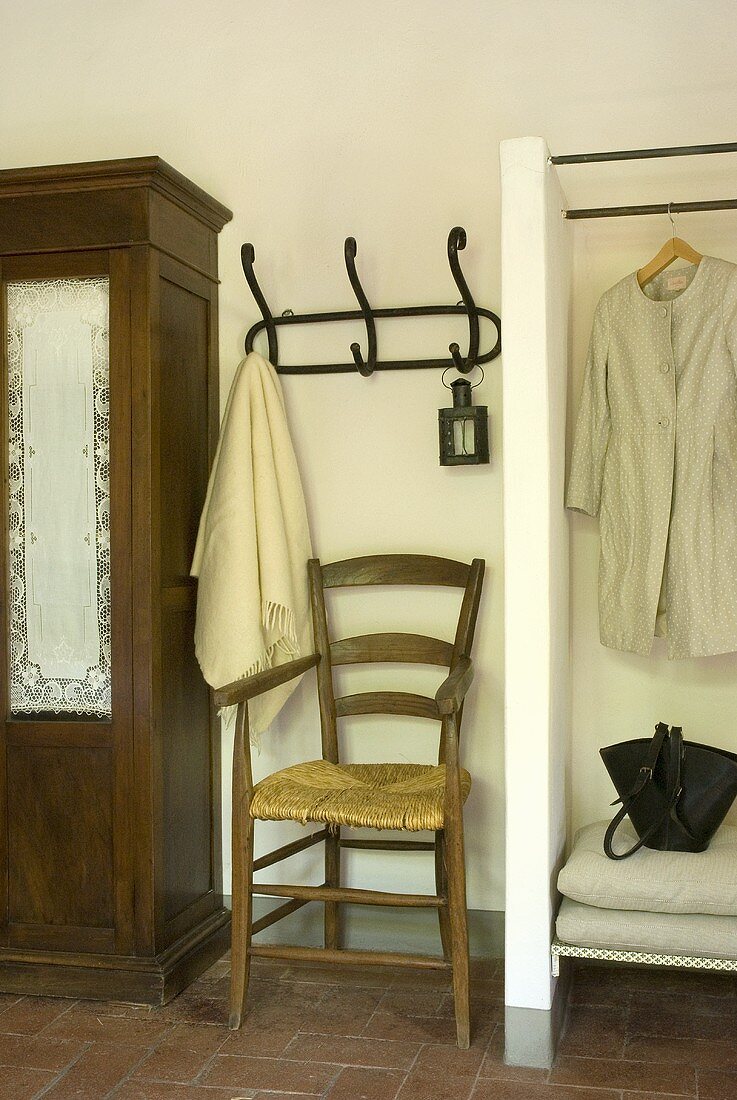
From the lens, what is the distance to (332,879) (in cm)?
296

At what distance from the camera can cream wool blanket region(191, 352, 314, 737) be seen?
9.52 feet

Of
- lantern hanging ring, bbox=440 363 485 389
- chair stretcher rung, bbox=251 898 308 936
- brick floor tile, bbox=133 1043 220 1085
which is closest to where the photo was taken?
brick floor tile, bbox=133 1043 220 1085

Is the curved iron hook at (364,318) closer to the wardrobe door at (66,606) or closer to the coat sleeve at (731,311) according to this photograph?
the wardrobe door at (66,606)

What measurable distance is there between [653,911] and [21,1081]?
4.48 feet

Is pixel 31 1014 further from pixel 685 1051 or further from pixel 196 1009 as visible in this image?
pixel 685 1051

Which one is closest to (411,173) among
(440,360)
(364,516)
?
(440,360)

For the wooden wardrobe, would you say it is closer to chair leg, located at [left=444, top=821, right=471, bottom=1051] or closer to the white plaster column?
chair leg, located at [left=444, top=821, right=471, bottom=1051]

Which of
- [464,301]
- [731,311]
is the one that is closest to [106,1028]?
[464,301]

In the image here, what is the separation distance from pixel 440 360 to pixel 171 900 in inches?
62.4

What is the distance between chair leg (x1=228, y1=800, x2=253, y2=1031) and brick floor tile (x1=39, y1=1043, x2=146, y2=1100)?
23 centimetres

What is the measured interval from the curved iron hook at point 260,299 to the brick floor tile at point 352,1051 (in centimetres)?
176

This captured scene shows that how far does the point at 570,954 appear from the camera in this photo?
7.89ft

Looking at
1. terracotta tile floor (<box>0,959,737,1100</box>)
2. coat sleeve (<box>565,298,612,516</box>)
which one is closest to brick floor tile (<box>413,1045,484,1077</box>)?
terracotta tile floor (<box>0,959,737,1100</box>)

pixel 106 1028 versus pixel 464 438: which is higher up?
pixel 464 438
